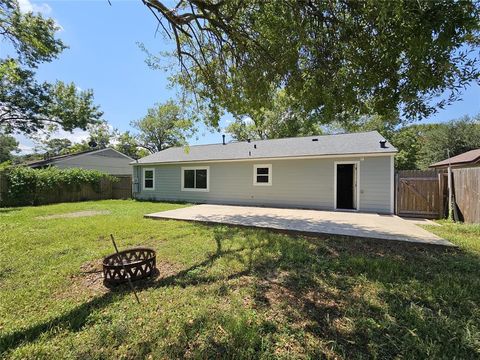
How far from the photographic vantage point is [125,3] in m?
5.93

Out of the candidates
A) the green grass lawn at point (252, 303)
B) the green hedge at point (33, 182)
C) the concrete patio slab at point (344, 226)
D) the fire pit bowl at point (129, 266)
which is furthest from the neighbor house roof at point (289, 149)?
the fire pit bowl at point (129, 266)

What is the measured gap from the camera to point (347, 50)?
14.1 ft

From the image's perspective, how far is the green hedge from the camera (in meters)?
Result: 12.4

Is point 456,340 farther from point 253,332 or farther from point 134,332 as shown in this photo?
point 134,332

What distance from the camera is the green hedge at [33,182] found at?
486 inches

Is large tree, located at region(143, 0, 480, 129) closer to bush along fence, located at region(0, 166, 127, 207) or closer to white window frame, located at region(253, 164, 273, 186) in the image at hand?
white window frame, located at region(253, 164, 273, 186)

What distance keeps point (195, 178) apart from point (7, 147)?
49.4 meters

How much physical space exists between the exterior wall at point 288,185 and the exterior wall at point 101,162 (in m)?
9.50

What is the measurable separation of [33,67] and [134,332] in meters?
20.2

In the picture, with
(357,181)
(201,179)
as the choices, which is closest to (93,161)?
(201,179)

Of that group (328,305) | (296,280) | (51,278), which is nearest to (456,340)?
(328,305)

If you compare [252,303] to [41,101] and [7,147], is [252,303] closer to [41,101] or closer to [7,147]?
[41,101]

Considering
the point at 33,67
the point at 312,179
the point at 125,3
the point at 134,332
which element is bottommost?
the point at 134,332

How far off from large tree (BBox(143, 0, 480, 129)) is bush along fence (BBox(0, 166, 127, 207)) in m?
11.8
